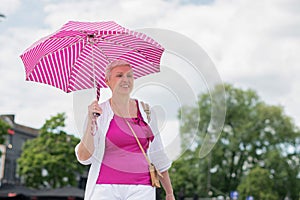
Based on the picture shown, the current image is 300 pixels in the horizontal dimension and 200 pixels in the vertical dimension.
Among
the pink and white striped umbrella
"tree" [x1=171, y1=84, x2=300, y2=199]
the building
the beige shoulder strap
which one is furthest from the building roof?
the beige shoulder strap

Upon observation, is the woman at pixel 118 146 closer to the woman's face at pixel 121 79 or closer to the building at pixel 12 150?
the woman's face at pixel 121 79

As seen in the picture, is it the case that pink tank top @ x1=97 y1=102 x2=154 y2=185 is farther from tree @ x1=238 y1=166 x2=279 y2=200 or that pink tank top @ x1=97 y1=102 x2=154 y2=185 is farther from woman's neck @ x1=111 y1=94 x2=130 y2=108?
tree @ x1=238 y1=166 x2=279 y2=200

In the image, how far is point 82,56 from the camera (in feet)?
13.0

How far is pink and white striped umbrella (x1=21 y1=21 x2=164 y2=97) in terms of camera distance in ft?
12.3

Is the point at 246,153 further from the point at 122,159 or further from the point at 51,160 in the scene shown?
the point at 122,159

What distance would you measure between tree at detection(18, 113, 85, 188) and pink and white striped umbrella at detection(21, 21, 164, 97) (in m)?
25.1

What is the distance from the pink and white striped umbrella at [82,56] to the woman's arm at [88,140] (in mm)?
420

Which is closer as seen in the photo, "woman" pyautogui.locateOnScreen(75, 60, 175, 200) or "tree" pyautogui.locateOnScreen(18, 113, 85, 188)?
"woman" pyautogui.locateOnScreen(75, 60, 175, 200)

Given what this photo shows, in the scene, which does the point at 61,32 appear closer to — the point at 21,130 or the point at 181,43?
the point at 181,43

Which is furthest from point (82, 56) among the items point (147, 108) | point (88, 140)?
point (88, 140)

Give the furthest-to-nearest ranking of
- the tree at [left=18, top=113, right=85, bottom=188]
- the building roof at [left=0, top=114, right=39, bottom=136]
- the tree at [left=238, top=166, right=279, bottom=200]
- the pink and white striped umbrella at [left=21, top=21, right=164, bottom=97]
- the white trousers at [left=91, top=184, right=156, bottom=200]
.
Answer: the building roof at [left=0, top=114, right=39, bottom=136] → the tree at [left=238, top=166, right=279, bottom=200] → the tree at [left=18, top=113, right=85, bottom=188] → the pink and white striped umbrella at [left=21, top=21, right=164, bottom=97] → the white trousers at [left=91, top=184, right=156, bottom=200]

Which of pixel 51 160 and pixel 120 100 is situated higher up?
pixel 51 160

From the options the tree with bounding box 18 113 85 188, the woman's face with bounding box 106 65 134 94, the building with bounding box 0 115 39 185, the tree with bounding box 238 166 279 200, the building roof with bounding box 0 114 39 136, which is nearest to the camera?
the woman's face with bounding box 106 65 134 94

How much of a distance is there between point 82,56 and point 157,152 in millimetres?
960
